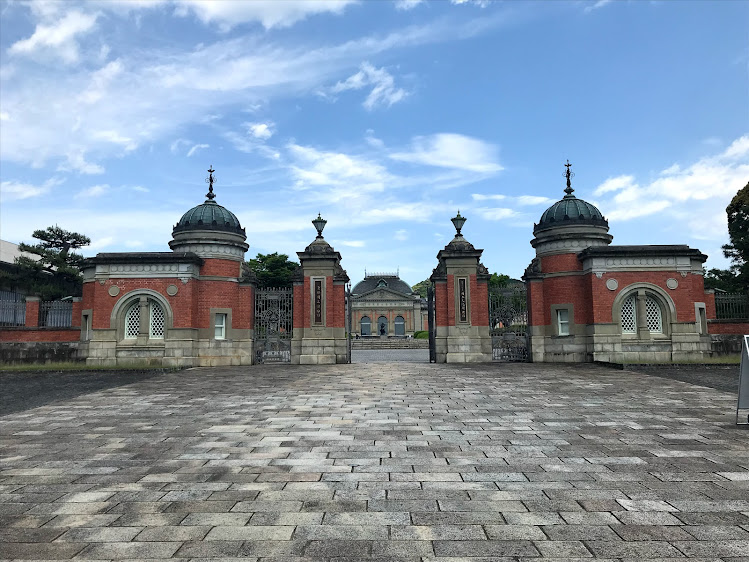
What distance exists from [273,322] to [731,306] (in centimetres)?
1752

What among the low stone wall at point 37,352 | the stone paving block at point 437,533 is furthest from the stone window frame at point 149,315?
the stone paving block at point 437,533

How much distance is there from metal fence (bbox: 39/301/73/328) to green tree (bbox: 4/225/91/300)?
9.65 meters

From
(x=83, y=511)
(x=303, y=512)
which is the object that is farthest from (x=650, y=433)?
(x=83, y=511)

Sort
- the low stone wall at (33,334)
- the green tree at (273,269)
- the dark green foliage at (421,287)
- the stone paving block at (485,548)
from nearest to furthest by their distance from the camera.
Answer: the stone paving block at (485,548)
the low stone wall at (33,334)
the green tree at (273,269)
the dark green foliage at (421,287)

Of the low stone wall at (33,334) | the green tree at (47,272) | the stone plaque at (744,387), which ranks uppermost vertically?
the green tree at (47,272)

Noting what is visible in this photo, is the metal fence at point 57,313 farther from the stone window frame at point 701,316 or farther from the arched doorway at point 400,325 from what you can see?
the arched doorway at point 400,325

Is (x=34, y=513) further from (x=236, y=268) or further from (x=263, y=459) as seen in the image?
(x=236, y=268)

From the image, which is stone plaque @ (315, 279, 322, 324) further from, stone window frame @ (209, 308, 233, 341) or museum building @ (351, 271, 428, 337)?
museum building @ (351, 271, 428, 337)

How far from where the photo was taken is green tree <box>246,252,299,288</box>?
39344 mm

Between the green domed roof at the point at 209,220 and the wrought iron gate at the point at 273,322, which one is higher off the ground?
the green domed roof at the point at 209,220

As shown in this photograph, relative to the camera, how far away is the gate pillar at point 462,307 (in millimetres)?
18000

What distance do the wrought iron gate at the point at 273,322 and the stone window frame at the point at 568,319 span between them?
32.6ft

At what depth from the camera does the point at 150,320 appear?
57.1 ft

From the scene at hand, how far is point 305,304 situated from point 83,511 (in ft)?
46.8
